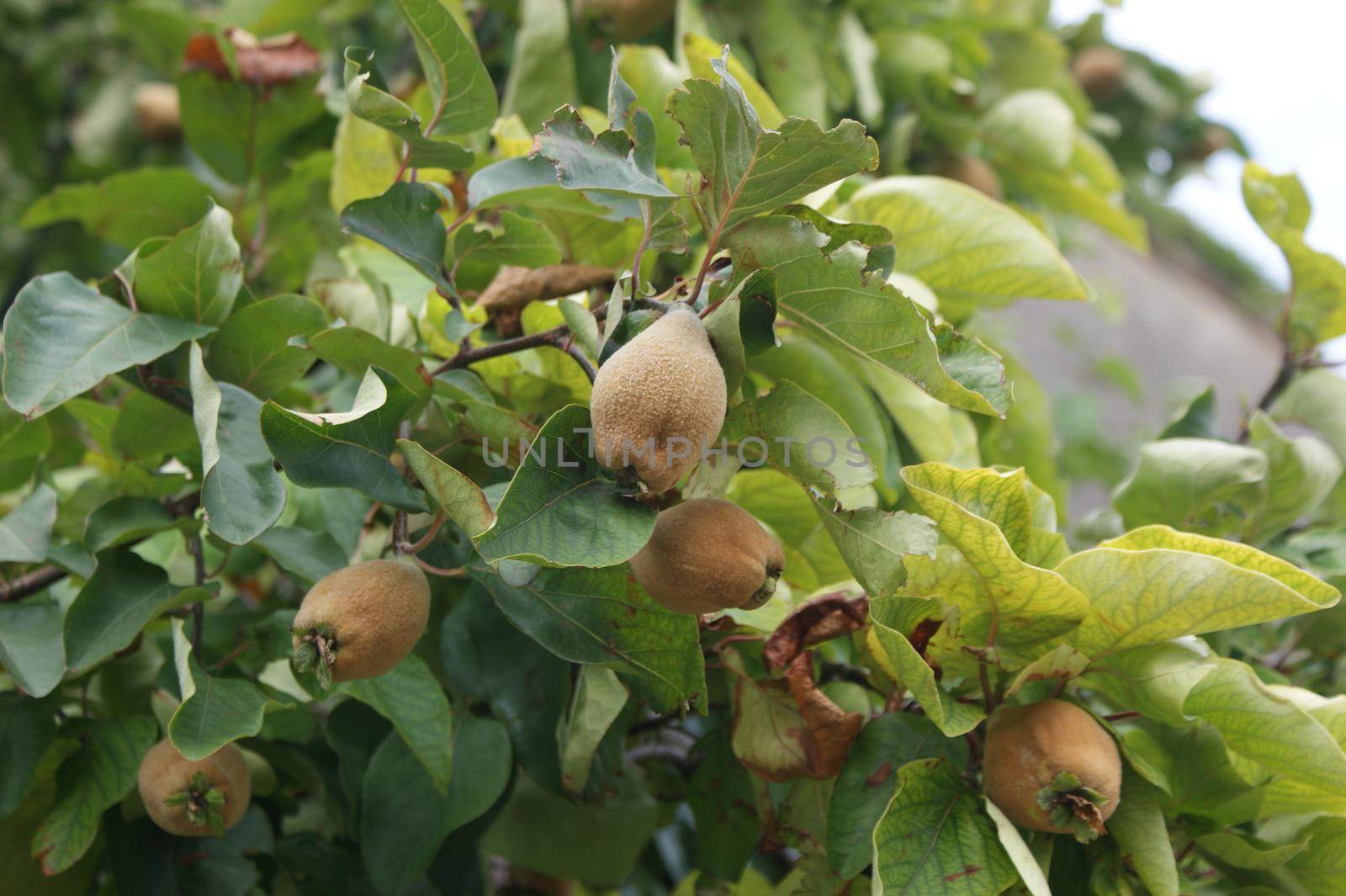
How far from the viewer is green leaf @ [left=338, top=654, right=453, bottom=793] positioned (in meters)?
0.50

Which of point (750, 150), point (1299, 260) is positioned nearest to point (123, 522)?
point (750, 150)

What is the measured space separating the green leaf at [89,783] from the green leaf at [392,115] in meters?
0.32

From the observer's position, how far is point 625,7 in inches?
32.6

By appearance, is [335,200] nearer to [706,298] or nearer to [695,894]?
[706,298]

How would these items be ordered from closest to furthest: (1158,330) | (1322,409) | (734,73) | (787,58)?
(734,73) → (1322,409) → (787,58) → (1158,330)

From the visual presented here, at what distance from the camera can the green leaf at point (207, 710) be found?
417mm

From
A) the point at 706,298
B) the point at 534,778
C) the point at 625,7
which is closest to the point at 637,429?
the point at 706,298

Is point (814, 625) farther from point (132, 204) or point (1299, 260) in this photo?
point (132, 204)

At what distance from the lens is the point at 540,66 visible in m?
0.79

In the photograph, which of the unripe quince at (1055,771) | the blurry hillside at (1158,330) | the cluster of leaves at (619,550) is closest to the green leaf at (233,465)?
the cluster of leaves at (619,550)

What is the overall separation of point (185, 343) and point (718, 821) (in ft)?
1.29

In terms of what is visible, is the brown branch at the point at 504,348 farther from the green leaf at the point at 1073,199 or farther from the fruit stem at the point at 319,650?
the green leaf at the point at 1073,199

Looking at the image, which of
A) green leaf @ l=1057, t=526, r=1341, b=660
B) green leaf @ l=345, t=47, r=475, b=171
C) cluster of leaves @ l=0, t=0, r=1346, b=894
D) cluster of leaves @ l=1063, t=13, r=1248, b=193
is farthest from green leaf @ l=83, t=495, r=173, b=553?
cluster of leaves @ l=1063, t=13, r=1248, b=193

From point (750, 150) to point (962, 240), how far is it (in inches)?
10.5
